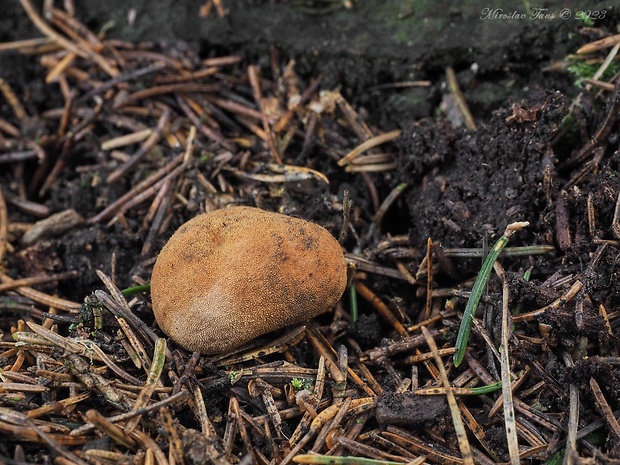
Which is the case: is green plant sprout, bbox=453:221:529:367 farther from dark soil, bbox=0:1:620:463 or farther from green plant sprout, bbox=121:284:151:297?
green plant sprout, bbox=121:284:151:297

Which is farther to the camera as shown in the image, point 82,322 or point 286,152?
point 286,152

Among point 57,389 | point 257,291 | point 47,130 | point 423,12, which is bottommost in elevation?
point 57,389

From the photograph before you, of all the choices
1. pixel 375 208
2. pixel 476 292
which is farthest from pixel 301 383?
pixel 375 208

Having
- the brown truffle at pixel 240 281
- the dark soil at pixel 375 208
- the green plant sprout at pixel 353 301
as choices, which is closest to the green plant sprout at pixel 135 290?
the dark soil at pixel 375 208

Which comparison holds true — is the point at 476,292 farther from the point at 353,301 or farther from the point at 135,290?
the point at 135,290

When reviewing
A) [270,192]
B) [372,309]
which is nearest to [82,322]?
[270,192]

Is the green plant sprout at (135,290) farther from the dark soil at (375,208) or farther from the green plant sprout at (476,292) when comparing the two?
the green plant sprout at (476,292)

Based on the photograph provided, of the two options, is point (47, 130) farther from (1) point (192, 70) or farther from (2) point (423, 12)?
(2) point (423, 12)
